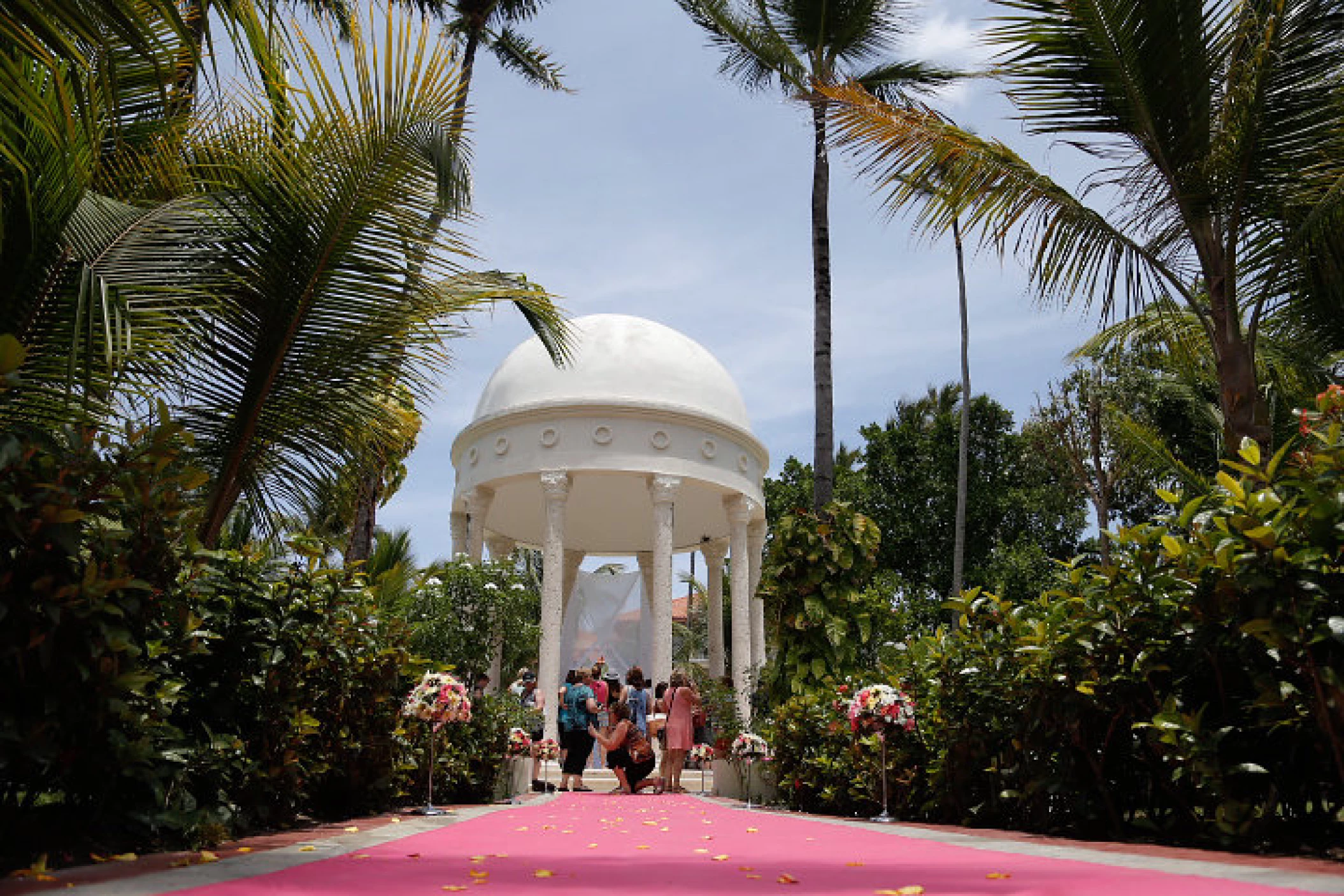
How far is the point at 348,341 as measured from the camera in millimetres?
5973

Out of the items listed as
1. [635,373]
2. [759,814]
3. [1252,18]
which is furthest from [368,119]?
[635,373]

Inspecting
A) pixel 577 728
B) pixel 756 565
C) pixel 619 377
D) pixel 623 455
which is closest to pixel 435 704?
pixel 577 728

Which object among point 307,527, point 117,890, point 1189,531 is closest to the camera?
point 117,890

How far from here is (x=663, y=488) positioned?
20688mm

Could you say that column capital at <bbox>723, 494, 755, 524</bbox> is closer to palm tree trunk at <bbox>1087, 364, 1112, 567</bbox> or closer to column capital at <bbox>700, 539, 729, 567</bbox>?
column capital at <bbox>700, 539, 729, 567</bbox>

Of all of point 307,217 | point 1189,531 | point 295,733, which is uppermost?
point 307,217

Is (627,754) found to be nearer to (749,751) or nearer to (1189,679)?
(749,751)

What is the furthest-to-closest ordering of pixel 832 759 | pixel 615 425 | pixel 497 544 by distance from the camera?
1. pixel 497 544
2. pixel 615 425
3. pixel 832 759

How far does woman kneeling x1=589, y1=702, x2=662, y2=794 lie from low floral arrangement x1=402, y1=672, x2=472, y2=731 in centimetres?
513

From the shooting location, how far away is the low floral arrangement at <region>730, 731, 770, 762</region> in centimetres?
1213

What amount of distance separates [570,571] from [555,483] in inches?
222

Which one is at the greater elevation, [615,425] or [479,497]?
[615,425]

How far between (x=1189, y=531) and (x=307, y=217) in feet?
15.7

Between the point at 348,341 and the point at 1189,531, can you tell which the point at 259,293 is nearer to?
the point at 348,341
